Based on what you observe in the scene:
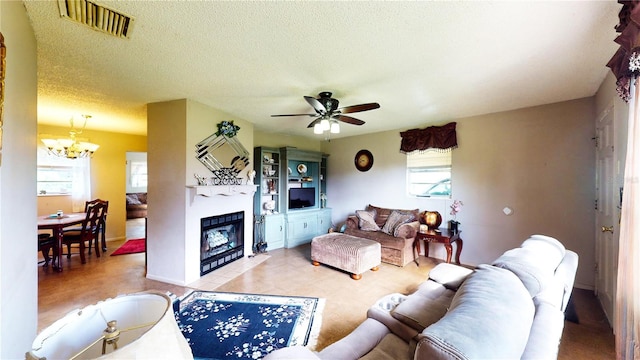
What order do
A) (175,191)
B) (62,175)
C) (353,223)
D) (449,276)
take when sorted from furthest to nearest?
(62,175) < (353,223) < (175,191) < (449,276)

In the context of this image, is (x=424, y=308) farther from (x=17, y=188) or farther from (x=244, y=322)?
(x=17, y=188)

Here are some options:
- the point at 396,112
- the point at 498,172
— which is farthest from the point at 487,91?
the point at 498,172

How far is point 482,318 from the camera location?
85 cm

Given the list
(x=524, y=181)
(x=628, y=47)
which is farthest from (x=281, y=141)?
(x=628, y=47)

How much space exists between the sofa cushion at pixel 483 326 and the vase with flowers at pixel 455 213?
3.01m

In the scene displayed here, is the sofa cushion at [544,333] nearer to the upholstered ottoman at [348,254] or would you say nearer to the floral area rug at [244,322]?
the floral area rug at [244,322]

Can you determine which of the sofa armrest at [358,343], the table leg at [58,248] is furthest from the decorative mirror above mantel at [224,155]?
the sofa armrest at [358,343]

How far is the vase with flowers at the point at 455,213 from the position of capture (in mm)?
3854

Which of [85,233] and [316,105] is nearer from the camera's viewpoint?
[316,105]

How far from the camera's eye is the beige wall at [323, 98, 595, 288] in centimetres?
309

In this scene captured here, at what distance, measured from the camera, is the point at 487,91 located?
285 cm

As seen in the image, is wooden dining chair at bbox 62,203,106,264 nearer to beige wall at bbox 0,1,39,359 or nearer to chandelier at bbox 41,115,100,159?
chandelier at bbox 41,115,100,159

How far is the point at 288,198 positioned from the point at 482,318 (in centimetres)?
439

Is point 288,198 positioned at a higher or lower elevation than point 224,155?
lower
